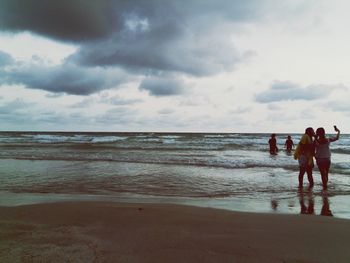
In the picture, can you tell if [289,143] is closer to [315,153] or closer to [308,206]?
[315,153]

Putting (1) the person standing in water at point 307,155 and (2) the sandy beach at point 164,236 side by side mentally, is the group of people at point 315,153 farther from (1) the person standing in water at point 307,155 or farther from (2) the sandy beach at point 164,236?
(2) the sandy beach at point 164,236

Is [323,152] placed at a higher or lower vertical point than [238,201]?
higher

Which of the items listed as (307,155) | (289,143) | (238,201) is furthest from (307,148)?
(289,143)

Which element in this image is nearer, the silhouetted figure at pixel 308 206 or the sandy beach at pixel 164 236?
the sandy beach at pixel 164 236

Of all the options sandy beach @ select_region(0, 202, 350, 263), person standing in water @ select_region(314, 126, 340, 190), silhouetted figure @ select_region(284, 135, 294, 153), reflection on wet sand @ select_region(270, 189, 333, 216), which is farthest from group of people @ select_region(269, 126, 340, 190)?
silhouetted figure @ select_region(284, 135, 294, 153)

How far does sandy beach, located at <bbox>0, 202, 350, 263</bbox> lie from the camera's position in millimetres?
3600

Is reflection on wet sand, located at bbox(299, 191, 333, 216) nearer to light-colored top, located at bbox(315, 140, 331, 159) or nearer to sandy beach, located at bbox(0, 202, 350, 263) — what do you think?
sandy beach, located at bbox(0, 202, 350, 263)

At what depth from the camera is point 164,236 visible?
4.30 m

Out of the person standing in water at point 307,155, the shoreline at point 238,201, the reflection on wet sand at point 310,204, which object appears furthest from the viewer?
the person standing in water at point 307,155

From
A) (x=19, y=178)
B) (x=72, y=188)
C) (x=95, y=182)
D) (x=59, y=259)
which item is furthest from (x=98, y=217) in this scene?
(x=19, y=178)

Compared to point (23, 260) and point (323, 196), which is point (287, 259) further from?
point (323, 196)

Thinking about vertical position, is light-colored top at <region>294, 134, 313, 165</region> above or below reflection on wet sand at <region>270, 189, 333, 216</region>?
above

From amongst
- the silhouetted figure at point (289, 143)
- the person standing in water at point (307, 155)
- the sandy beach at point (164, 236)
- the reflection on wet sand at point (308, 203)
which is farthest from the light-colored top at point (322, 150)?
the silhouetted figure at point (289, 143)

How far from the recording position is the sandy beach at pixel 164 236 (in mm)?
3600
